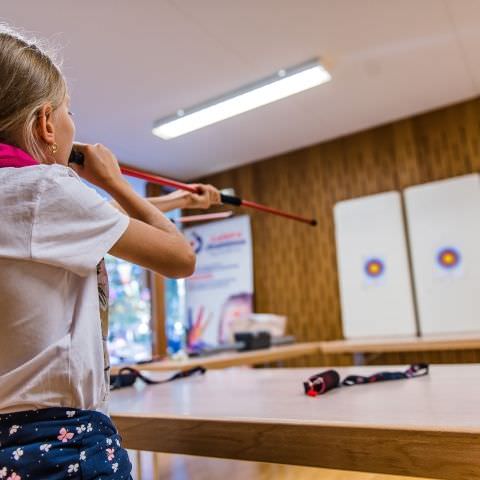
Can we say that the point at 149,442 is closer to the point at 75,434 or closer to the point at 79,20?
the point at 75,434

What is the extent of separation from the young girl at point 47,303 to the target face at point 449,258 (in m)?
3.26

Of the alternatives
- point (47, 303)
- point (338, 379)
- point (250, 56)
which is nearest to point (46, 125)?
point (47, 303)

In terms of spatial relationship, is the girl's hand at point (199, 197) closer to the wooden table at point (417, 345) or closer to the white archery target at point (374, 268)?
the wooden table at point (417, 345)

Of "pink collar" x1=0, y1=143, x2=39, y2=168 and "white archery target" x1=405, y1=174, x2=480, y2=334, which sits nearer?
"pink collar" x1=0, y1=143, x2=39, y2=168

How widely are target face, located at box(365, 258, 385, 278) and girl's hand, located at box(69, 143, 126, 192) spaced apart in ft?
10.5

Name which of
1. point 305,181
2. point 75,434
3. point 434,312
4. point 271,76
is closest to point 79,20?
point 271,76

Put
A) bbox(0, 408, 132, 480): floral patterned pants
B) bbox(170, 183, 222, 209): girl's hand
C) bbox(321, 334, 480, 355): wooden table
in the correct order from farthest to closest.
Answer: bbox(321, 334, 480, 355): wooden table, bbox(170, 183, 222, 209): girl's hand, bbox(0, 408, 132, 480): floral patterned pants

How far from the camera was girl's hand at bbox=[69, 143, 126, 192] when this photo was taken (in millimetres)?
855

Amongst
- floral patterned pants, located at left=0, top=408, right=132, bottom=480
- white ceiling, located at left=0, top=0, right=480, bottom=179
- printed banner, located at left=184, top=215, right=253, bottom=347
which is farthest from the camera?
printed banner, located at left=184, top=215, right=253, bottom=347

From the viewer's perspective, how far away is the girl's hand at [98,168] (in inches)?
33.7

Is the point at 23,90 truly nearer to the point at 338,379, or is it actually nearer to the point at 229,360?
the point at 338,379

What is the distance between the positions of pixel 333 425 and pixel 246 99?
274cm

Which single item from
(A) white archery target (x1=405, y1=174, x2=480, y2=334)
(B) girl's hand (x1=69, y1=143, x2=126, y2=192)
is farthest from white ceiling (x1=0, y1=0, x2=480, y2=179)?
(B) girl's hand (x1=69, y1=143, x2=126, y2=192)

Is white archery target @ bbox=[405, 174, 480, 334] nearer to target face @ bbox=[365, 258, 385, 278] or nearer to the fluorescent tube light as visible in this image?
target face @ bbox=[365, 258, 385, 278]
